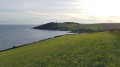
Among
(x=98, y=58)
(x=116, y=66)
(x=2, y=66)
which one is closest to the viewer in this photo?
(x=116, y=66)

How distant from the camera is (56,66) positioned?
1577 cm

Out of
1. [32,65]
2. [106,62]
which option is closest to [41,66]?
[32,65]

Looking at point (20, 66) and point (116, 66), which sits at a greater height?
point (116, 66)

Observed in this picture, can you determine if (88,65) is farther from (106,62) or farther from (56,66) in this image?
(56,66)

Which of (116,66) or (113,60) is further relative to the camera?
(113,60)

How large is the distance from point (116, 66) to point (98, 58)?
10.9ft

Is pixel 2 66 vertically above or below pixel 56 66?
below

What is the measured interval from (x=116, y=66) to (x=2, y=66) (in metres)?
14.2

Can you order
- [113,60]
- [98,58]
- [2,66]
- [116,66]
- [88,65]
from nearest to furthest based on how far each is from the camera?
[116,66], [88,65], [113,60], [98,58], [2,66]

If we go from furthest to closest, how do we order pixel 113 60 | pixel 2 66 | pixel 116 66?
pixel 2 66
pixel 113 60
pixel 116 66

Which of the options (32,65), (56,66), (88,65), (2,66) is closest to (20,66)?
(32,65)

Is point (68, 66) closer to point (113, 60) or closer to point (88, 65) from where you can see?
point (88, 65)

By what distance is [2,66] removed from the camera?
19625mm

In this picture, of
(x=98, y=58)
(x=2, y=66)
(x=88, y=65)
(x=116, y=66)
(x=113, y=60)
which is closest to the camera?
(x=116, y=66)
